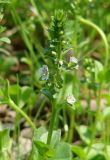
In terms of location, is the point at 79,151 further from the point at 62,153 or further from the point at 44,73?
the point at 44,73

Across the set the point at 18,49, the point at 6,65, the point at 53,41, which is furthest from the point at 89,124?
the point at 53,41

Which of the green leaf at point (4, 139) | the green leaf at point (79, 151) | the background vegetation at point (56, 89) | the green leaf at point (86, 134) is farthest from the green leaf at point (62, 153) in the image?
the green leaf at point (86, 134)

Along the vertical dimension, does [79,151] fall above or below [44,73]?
below

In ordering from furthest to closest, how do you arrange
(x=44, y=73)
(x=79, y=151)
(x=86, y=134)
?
(x=86, y=134), (x=79, y=151), (x=44, y=73)

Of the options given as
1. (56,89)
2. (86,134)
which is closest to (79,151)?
(86,134)

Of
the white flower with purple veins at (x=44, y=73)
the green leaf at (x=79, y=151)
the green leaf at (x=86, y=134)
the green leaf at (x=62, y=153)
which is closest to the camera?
the white flower with purple veins at (x=44, y=73)

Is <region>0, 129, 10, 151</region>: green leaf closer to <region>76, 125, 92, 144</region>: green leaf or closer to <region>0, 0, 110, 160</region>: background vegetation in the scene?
<region>0, 0, 110, 160</region>: background vegetation

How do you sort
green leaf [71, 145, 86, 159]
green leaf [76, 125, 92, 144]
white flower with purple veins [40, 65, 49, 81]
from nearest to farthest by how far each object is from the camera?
white flower with purple veins [40, 65, 49, 81] → green leaf [71, 145, 86, 159] → green leaf [76, 125, 92, 144]

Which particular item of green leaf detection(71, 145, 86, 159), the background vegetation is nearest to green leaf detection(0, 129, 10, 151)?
the background vegetation

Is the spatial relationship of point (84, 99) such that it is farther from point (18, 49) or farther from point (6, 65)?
point (18, 49)

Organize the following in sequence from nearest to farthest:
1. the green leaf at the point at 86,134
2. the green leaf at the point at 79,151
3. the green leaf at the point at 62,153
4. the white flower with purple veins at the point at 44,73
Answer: the white flower with purple veins at the point at 44,73 → the green leaf at the point at 62,153 → the green leaf at the point at 79,151 → the green leaf at the point at 86,134

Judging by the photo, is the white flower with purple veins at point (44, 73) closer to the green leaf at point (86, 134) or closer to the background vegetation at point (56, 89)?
the background vegetation at point (56, 89)

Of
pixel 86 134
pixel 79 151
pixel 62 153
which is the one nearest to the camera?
pixel 62 153
